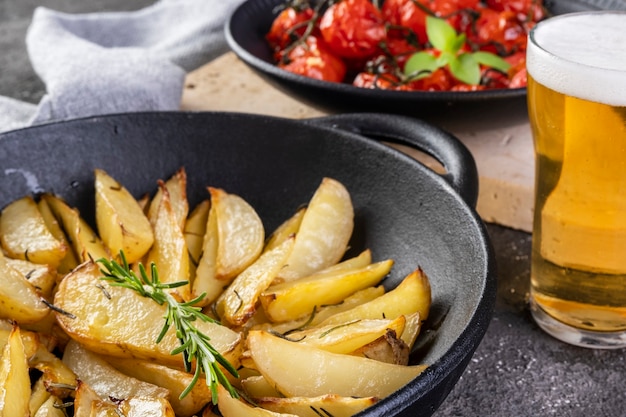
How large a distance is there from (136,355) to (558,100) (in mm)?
769

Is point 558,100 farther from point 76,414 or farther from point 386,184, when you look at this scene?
point 76,414

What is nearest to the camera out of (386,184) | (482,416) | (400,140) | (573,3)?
(482,416)

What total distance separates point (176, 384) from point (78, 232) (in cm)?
44

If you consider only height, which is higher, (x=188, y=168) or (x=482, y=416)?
(x=188, y=168)

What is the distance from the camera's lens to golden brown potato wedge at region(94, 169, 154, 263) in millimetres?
1412

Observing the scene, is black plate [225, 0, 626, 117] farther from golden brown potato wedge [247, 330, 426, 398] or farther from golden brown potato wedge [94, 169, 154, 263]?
golden brown potato wedge [247, 330, 426, 398]

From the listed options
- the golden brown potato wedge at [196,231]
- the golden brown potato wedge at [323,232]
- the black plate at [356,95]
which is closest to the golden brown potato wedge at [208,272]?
the golden brown potato wedge at [196,231]

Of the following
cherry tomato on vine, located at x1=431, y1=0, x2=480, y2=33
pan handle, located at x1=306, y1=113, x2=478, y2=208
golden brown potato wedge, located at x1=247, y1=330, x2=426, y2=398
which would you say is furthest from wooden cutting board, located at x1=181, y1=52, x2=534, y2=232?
golden brown potato wedge, located at x1=247, y1=330, x2=426, y2=398

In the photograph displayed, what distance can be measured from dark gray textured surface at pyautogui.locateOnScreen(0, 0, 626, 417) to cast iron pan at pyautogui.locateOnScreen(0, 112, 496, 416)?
207mm

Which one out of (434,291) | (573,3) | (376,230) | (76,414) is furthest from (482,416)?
(573,3)

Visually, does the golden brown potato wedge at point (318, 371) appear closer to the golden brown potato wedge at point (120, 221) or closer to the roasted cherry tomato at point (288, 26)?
the golden brown potato wedge at point (120, 221)

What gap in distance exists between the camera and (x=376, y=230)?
1514mm

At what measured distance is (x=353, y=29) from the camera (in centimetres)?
211

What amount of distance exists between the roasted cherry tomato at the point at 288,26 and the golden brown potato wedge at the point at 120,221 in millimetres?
894
